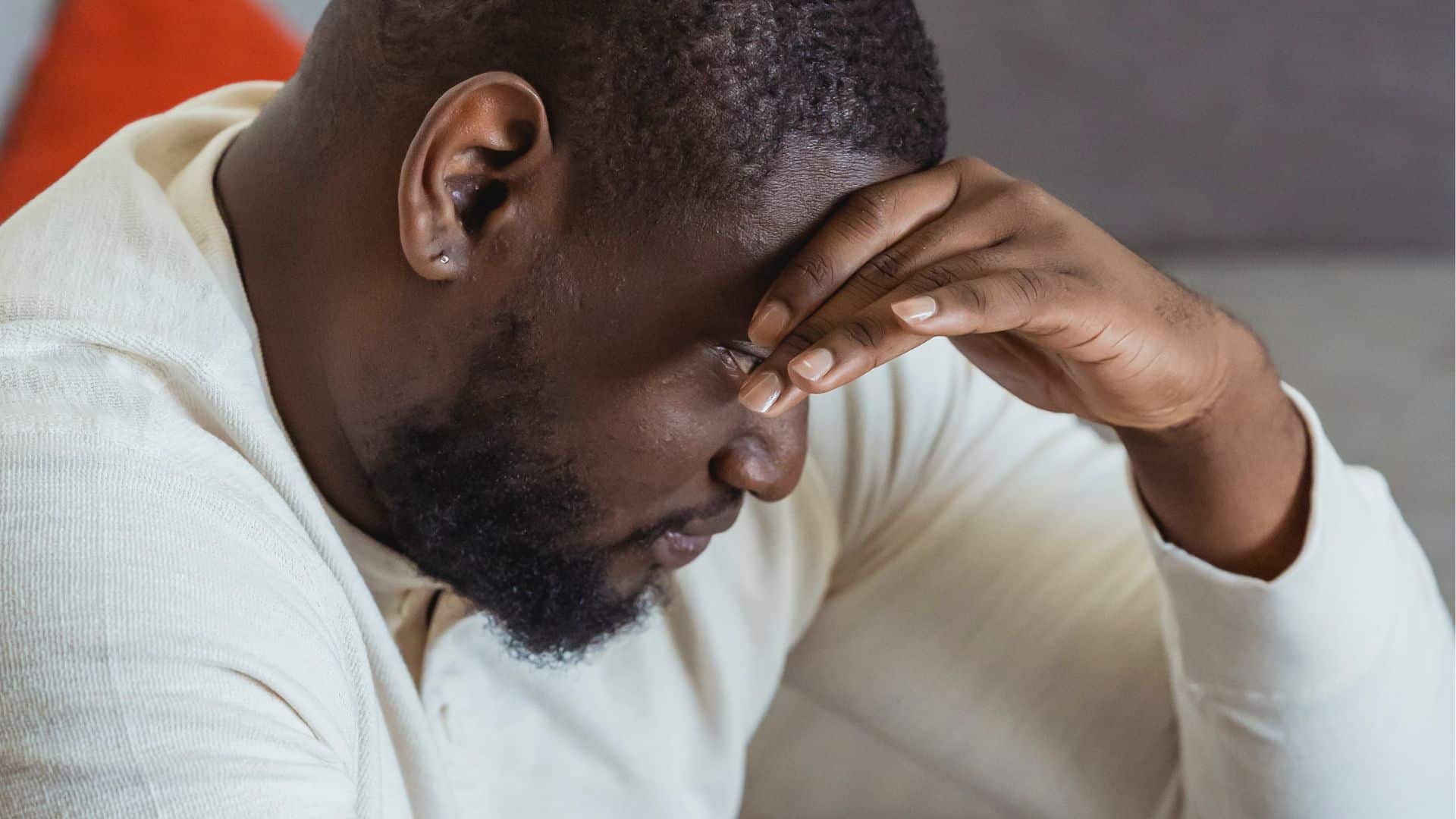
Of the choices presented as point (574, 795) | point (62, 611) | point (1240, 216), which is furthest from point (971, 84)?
point (62, 611)

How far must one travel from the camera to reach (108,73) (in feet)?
3.67

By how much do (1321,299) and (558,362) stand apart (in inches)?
46.9

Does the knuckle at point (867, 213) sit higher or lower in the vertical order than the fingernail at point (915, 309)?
higher

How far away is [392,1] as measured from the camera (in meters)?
0.65

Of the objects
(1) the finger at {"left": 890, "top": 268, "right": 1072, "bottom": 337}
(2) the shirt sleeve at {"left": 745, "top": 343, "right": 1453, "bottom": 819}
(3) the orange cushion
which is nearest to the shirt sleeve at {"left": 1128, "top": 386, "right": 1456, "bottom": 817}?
(2) the shirt sleeve at {"left": 745, "top": 343, "right": 1453, "bottom": 819}

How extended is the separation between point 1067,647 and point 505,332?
0.58 meters

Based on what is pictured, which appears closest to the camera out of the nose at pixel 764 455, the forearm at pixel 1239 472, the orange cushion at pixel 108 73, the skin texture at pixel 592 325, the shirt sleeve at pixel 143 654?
the shirt sleeve at pixel 143 654

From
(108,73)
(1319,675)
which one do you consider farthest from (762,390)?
(108,73)

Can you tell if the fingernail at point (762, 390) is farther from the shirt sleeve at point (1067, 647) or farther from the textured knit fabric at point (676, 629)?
the shirt sleeve at point (1067, 647)

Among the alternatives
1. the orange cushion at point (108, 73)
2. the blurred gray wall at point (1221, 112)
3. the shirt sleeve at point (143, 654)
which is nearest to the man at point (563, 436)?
the shirt sleeve at point (143, 654)

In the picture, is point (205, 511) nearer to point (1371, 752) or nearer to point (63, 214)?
point (63, 214)

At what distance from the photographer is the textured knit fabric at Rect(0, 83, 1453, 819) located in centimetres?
54

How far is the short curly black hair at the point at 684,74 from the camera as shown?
591mm

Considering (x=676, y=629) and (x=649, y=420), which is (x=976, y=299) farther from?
(x=676, y=629)
